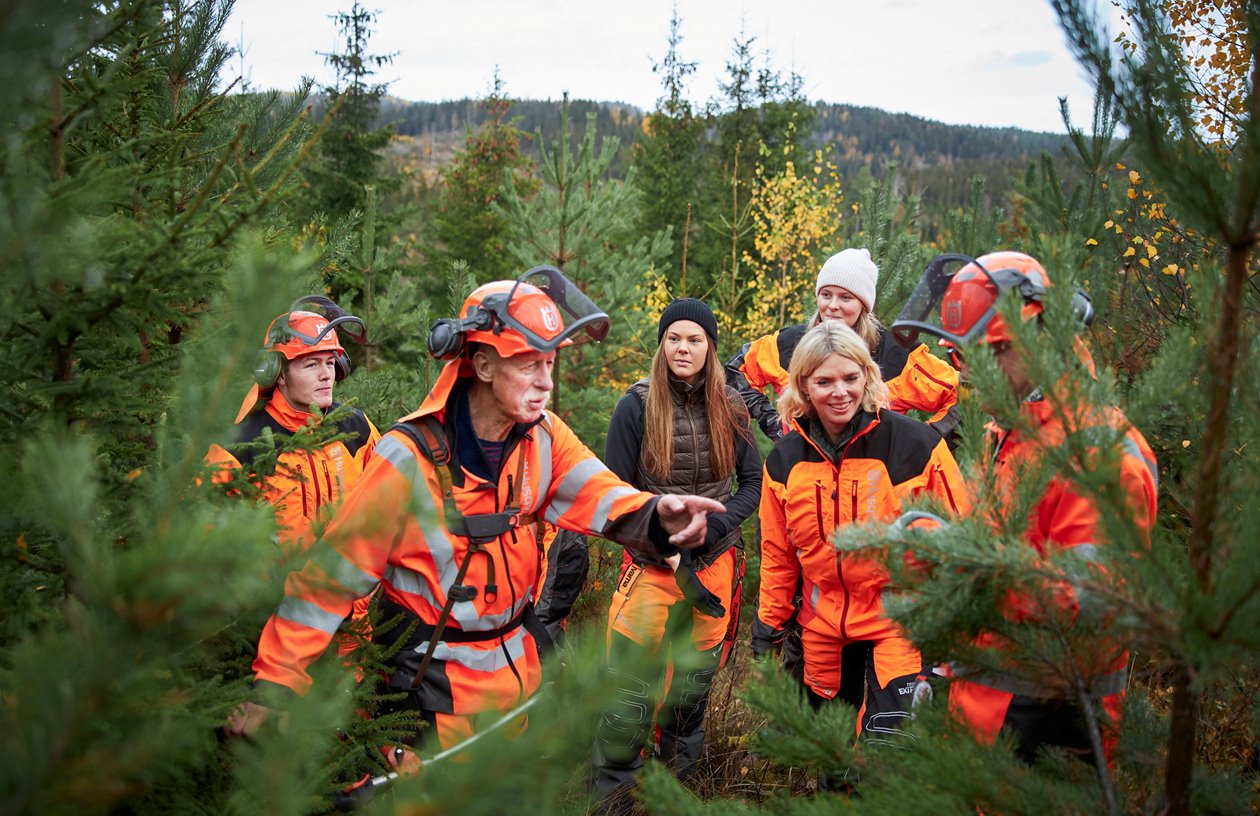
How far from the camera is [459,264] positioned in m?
7.11

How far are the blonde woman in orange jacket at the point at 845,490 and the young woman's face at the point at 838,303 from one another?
126 cm

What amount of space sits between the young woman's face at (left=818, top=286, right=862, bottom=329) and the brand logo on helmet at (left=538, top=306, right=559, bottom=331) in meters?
2.66

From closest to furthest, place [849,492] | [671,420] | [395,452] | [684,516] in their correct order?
[395,452]
[684,516]
[849,492]
[671,420]

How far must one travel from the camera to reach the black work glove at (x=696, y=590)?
419 cm

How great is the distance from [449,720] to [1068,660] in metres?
2.08

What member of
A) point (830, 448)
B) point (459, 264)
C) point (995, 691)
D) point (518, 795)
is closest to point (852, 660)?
point (830, 448)

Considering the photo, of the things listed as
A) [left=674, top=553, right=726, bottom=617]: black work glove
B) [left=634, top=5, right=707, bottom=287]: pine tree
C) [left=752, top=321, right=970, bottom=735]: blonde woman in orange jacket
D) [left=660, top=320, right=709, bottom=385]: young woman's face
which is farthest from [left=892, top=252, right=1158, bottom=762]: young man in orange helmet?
[left=634, top=5, right=707, bottom=287]: pine tree

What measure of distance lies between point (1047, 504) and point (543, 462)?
1.79m

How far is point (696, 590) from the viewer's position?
421 cm

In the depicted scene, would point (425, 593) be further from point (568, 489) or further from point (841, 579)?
point (841, 579)

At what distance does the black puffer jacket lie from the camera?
15.0 feet

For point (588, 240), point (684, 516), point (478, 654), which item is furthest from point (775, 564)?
point (588, 240)

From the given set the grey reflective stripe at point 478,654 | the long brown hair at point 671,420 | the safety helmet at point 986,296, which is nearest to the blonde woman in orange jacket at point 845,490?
the long brown hair at point 671,420

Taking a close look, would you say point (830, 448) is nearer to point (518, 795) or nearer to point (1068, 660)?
point (1068, 660)
